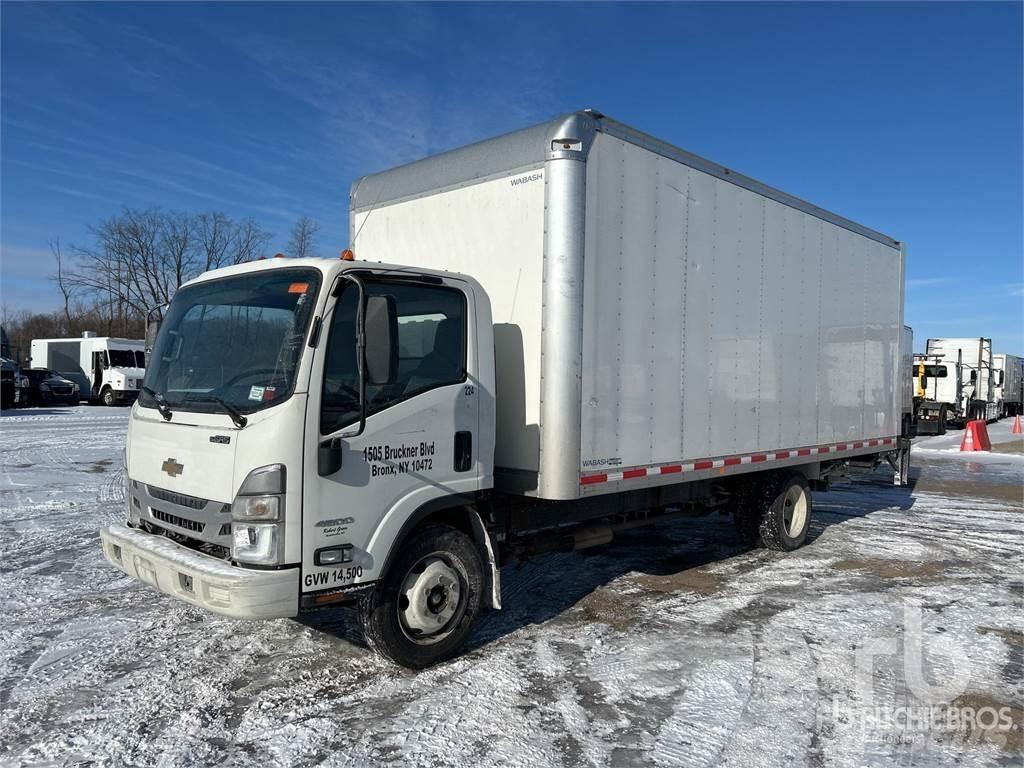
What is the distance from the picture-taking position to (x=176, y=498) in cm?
459

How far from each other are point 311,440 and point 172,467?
0.99 m

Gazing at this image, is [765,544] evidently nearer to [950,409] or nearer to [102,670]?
[102,670]

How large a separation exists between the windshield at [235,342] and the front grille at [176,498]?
1.69 ft

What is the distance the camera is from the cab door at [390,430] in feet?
14.1

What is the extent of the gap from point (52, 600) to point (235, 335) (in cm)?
318

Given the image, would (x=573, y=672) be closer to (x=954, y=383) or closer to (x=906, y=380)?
(x=906, y=380)

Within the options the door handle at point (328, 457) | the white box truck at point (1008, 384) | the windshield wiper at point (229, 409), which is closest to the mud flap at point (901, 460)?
the door handle at point (328, 457)

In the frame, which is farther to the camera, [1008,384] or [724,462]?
[1008,384]

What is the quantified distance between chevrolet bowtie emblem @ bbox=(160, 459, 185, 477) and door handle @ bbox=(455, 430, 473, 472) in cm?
164

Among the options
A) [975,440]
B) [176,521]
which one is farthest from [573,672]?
[975,440]

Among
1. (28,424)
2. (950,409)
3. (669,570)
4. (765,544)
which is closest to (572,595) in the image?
(669,570)

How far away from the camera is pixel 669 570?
7.70 meters

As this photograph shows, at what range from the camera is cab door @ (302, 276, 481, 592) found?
431 centimetres

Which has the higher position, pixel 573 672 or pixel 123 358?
pixel 123 358
